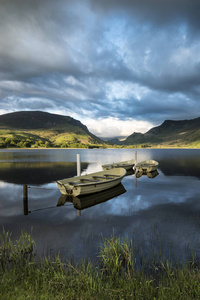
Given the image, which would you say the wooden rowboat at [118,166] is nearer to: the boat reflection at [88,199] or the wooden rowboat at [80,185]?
the wooden rowboat at [80,185]

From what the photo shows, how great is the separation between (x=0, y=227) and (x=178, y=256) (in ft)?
39.5

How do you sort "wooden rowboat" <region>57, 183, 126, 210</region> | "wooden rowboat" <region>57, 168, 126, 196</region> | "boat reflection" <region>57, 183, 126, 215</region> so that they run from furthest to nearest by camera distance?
1. "wooden rowboat" <region>57, 168, 126, 196</region>
2. "wooden rowboat" <region>57, 183, 126, 210</region>
3. "boat reflection" <region>57, 183, 126, 215</region>

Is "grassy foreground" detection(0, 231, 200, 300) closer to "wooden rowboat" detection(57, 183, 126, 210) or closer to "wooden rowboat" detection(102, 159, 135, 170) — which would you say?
"wooden rowboat" detection(57, 183, 126, 210)

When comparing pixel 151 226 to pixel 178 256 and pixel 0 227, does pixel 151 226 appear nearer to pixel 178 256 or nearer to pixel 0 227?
pixel 178 256

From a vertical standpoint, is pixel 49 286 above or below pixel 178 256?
above

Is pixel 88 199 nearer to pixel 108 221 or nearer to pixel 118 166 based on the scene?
pixel 108 221

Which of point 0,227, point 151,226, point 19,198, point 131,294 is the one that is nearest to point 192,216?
point 151,226

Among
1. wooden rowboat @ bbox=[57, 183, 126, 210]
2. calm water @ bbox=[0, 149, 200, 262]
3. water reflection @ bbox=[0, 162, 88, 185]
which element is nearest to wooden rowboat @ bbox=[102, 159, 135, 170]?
water reflection @ bbox=[0, 162, 88, 185]

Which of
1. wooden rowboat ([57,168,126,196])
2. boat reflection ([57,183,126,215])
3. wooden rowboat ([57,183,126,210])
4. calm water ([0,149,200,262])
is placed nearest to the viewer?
calm water ([0,149,200,262])

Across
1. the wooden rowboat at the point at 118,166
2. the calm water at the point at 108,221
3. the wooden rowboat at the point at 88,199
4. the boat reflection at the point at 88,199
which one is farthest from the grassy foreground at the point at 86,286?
the wooden rowboat at the point at 118,166

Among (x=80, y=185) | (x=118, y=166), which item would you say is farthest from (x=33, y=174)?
(x=80, y=185)

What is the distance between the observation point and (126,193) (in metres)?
22.8

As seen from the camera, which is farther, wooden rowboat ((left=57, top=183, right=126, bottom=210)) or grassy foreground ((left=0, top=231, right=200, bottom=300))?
wooden rowboat ((left=57, top=183, right=126, bottom=210))

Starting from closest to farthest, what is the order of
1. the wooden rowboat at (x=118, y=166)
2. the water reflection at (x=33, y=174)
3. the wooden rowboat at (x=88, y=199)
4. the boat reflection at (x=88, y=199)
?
the boat reflection at (x=88, y=199)
the wooden rowboat at (x=88, y=199)
the water reflection at (x=33, y=174)
the wooden rowboat at (x=118, y=166)
